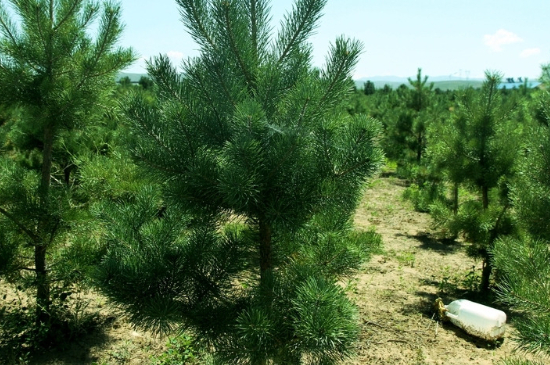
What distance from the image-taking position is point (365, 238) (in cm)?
237

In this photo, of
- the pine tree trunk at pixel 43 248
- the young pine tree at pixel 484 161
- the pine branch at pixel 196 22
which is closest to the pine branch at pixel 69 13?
the pine tree trunk at pixel 43 248

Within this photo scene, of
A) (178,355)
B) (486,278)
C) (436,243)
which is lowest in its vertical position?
(436,243)

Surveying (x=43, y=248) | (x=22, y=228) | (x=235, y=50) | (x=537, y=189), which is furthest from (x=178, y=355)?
(x=537, y=189)

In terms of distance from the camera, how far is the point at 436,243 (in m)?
8.23

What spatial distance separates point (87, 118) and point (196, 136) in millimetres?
2465

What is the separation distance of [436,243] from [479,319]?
382 cm

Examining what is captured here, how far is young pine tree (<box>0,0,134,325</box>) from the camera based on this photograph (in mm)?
3615

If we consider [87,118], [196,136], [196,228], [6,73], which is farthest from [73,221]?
[196,136]

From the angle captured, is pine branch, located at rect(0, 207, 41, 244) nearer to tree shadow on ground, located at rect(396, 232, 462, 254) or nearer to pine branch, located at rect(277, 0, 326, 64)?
pine branch, located at rect(277, 0, 326, 64)

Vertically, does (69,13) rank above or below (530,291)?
above

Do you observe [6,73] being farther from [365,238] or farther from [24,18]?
[365,238]

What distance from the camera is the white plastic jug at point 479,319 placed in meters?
4.44

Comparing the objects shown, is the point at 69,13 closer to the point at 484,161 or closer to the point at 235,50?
the point at 235,50

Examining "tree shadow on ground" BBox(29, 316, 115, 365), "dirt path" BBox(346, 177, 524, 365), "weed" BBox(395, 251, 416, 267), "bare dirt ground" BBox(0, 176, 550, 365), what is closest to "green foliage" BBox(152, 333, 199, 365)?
"bare dirt ground" BBox(0, 176, 550, 365)
